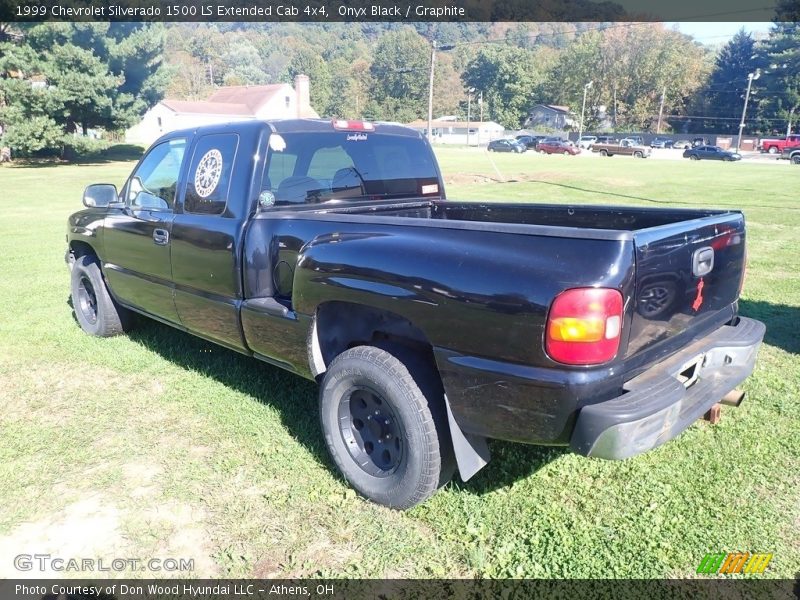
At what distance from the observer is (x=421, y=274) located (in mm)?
2543

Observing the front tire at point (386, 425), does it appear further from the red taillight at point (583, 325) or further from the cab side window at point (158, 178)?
the cab side window at point (158, 178)

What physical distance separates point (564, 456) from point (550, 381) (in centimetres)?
133

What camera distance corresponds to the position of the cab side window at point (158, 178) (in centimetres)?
421

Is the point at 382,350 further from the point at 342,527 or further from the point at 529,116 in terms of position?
the point at 529,116

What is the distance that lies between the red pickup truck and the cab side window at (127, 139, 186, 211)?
56.0 meters

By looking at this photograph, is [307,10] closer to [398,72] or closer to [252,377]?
[252,377]

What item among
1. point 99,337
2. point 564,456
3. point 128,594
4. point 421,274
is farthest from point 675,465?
point 99,337

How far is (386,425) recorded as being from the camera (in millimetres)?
2932

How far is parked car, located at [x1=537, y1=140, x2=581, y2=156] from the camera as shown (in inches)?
2008

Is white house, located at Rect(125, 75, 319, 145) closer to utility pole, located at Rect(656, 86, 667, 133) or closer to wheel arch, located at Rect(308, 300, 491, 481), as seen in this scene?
utility pole, located at Rect(656, 86, 667, 133)

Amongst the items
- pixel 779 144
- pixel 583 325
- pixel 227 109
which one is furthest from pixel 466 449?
pixel 227 109

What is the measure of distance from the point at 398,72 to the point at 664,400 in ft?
351

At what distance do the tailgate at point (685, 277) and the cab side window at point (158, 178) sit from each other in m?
3.13

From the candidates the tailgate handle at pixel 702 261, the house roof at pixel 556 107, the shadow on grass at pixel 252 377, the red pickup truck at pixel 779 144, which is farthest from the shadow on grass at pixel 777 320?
the house roof at pixel 556 107
